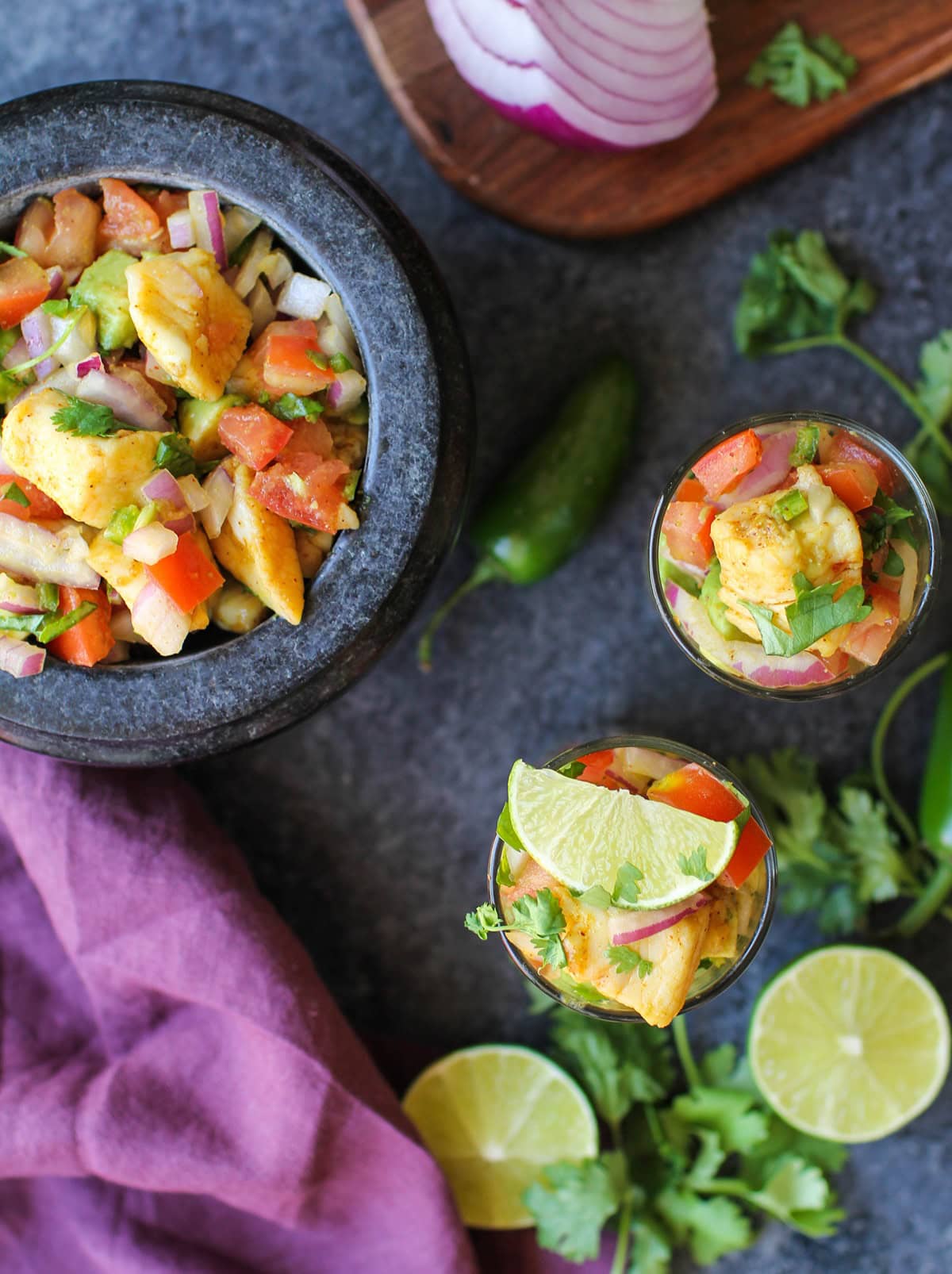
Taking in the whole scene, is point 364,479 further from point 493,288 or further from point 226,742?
point 493,288

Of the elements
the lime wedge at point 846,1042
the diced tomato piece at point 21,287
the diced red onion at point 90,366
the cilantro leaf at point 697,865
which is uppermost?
the diced tomato piece at point 21,287

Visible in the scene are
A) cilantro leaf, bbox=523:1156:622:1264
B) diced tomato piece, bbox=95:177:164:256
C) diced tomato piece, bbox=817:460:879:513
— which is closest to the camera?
diced tomato piece, bbox=95:177:164:256

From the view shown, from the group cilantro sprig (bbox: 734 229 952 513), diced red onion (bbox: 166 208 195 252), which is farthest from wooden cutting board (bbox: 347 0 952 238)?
diced red onion (bbox: 166 208 195 252)

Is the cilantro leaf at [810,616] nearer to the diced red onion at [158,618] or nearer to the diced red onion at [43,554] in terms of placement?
the diced red onion at [158,618]

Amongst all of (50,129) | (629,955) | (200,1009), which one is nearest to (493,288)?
(50,129)

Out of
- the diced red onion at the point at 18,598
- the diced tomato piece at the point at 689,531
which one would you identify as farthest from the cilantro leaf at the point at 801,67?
the diced red onion at the point at 18,598

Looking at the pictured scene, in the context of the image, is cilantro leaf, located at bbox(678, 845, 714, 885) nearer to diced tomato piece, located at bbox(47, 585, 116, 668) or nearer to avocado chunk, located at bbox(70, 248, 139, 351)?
diced tomato piece, located at bbox(47, 585, 116, 668)
